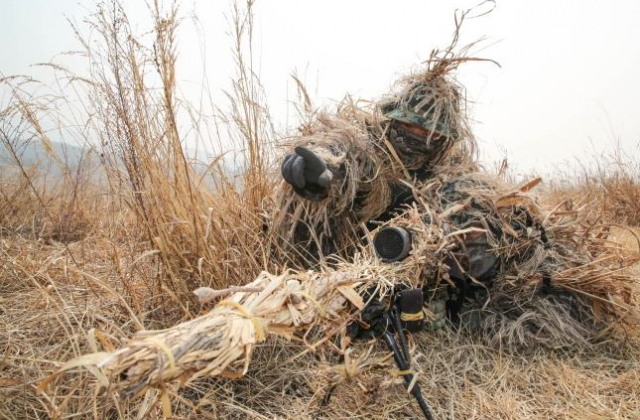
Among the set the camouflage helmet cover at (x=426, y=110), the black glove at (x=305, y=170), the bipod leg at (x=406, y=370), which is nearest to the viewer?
the bipod leg at (x=406, y=370)

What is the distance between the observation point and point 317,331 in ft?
4.31

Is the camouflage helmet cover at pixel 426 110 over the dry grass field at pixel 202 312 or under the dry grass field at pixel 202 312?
over

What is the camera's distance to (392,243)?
4.65 ft

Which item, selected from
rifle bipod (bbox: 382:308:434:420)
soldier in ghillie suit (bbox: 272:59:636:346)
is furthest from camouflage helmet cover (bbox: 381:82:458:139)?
rifle bipod (bbox: 382:308:434:420)

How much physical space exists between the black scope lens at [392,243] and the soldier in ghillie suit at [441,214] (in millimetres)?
Result: 98

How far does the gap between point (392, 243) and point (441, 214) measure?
0.28m

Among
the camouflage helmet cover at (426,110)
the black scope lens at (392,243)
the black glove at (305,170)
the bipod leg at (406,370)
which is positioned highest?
the camouflage helmet cover at (426,110)

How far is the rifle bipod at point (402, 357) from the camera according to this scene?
1.18 meters

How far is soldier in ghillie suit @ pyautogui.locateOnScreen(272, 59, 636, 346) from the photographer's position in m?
1.60

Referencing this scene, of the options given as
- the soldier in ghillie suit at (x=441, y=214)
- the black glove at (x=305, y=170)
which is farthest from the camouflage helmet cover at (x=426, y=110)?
the black glove at (x=305, y=170)

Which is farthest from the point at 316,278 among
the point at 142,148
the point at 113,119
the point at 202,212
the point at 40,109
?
the point at 40,109

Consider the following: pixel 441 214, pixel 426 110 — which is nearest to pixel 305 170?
pixel 441 214

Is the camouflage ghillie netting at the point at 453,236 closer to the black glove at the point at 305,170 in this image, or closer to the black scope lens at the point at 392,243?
the black scope lens at the point at 392,243

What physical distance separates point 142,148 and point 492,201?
141 cm
